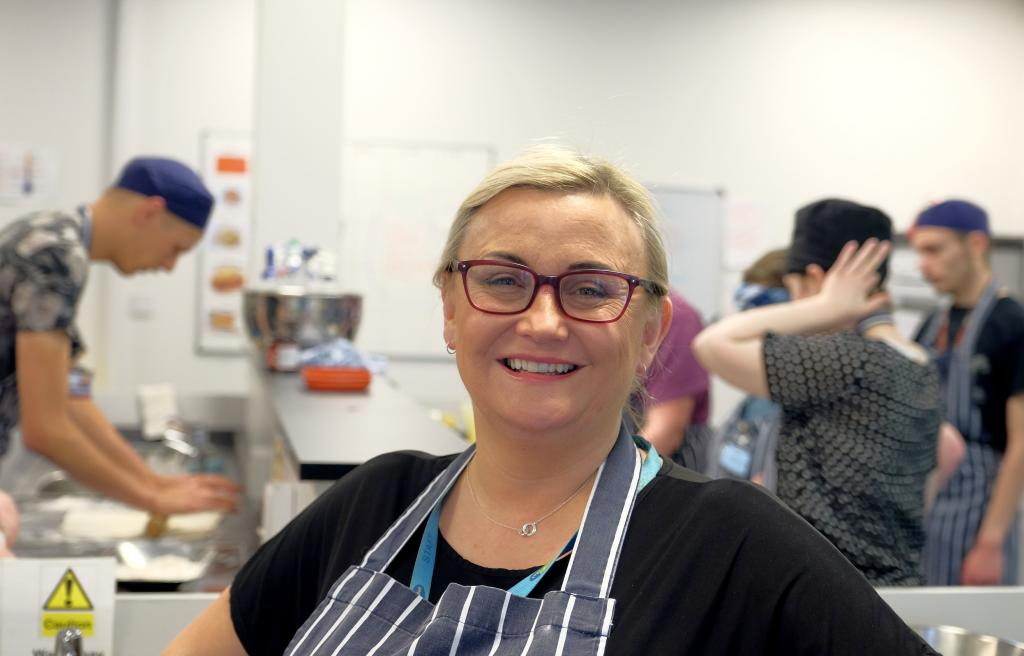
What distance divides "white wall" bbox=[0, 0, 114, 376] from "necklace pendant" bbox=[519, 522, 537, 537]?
526 cm

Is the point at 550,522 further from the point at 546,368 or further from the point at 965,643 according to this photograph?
the point at 965,643

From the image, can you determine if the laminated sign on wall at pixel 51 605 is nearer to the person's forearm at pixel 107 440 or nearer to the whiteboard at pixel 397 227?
the person's forearm at pixel 107 440

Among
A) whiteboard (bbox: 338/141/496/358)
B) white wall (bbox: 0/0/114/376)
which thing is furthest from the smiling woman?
white wall (bbox: 0/0/114/376)

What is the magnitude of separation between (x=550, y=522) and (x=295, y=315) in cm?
248

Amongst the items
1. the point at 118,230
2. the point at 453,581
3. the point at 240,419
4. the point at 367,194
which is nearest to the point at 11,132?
the point at 367,194

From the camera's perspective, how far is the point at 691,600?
1082 mm

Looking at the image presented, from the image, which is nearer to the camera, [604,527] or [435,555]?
[604,527]

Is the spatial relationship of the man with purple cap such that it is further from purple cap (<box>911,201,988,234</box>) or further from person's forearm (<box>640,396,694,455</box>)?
person's forearm (<box>640,396,694,455</box>)

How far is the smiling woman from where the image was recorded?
1.07 metres

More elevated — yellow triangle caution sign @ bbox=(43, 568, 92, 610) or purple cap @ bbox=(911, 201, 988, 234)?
purple cap @ bbox=(911, 201, 988, 234)

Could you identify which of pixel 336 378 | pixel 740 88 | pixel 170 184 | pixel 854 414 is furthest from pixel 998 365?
pixel 740 88

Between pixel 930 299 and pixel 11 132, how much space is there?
17.0ft

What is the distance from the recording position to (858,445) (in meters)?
2.00

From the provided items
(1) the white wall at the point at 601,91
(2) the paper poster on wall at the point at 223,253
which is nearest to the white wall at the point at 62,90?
(1) the white wall at the point at 601,91
